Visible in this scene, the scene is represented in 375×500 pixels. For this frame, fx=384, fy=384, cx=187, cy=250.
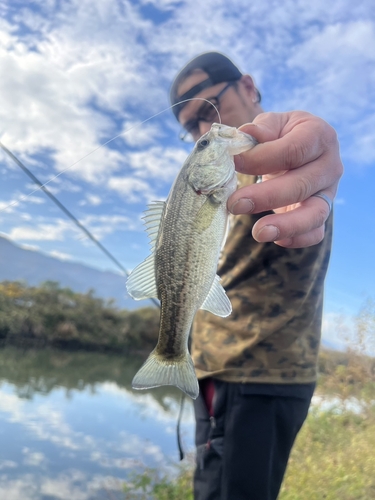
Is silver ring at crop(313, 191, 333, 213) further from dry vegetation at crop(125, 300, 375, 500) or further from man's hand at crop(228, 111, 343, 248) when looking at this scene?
dry vegetation at crop(125, 300, 375, 500)

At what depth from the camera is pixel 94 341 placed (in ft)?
89.9

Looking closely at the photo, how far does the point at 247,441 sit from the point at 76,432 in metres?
10.5

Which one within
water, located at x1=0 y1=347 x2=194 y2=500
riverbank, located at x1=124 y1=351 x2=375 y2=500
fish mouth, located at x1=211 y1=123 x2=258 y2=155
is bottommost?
water, located at x1=0 y1=347 x2=194 y2=500

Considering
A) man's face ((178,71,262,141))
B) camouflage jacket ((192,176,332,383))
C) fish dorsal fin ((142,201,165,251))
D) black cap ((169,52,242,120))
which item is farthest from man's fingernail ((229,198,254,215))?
black cap ((169,52,242,120))

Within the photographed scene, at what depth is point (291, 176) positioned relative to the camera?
165cm

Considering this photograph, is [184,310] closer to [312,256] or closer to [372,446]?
[312,256]

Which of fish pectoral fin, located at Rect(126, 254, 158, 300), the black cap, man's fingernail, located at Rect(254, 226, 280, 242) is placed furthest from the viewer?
the black cap

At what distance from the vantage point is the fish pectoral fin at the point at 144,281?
1.77 m

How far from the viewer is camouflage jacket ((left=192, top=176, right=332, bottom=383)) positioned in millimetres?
2365

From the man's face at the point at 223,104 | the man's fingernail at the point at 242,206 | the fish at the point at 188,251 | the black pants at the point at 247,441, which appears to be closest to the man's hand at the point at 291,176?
the man's fingernail at the point at 242,206

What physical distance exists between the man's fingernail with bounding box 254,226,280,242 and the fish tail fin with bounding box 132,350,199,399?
0.62m

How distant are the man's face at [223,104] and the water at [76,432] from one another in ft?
23.5

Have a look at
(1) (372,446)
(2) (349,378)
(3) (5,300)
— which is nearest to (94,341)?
(3) (5,300)

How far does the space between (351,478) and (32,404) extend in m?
11.0
